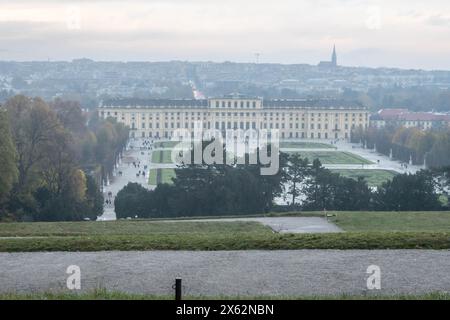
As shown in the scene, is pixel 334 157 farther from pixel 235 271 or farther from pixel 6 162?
pixel 235 271

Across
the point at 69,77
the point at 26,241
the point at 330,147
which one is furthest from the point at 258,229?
the point at 69,77

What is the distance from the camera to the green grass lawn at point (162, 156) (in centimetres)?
4557

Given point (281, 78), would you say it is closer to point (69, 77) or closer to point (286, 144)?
point (69, 77)

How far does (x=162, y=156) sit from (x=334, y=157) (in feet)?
31.7

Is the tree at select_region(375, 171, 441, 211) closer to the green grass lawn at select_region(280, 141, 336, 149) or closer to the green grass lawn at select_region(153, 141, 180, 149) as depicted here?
the green grass lawn at select_region(280, 141, 336, 149)

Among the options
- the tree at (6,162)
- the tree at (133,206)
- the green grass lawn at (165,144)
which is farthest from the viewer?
the green grass lawn at (165,144)

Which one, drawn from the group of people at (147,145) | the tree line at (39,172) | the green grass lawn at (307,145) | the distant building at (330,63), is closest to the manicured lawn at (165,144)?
the group of people at (147,145)

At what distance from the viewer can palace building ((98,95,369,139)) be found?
229 ft

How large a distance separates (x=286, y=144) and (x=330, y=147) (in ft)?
10.2

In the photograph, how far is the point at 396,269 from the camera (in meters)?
7.80

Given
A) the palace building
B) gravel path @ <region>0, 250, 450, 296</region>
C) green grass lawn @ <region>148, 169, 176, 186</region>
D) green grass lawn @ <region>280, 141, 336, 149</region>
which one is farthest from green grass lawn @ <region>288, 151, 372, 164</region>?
gravel path @ <region>0, 250, 450, 296</region>

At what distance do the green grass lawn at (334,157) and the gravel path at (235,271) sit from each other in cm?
3551

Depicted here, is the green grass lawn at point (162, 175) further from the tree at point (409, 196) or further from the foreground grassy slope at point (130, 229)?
the foreground grassy slope at point (130, 229)
